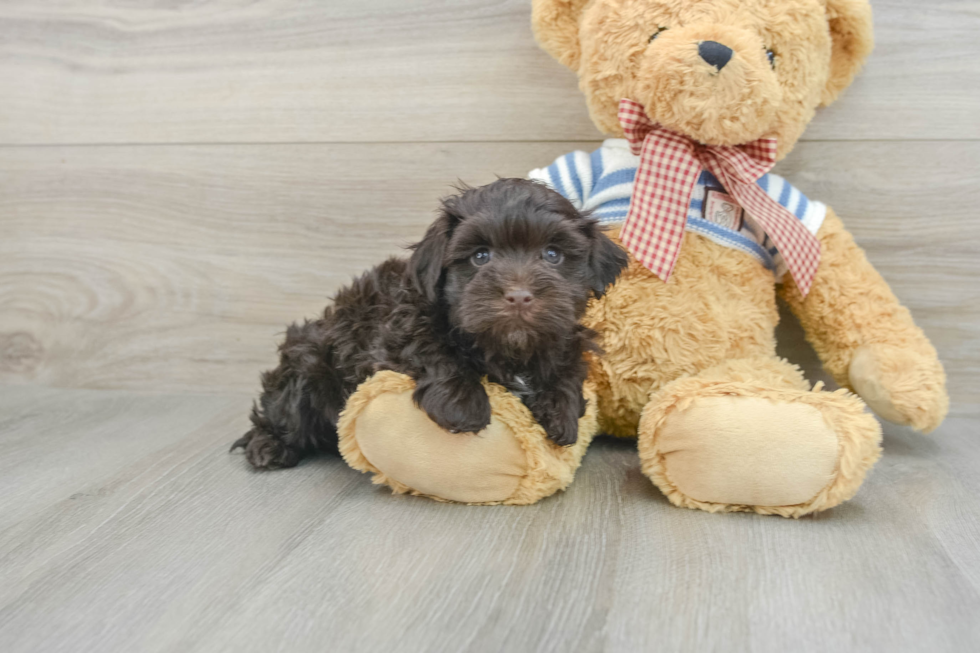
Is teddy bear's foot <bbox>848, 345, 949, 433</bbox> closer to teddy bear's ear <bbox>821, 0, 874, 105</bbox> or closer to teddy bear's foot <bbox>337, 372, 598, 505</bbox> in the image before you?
teddy bear's ear <bbox>821, 0, 874, 105</bbox>

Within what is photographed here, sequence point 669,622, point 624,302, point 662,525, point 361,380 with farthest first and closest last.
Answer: point 624,302 → point 361,380 → point 662,525 → point 669,622

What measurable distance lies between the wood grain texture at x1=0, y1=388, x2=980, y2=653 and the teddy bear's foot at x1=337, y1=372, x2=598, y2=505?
4cm

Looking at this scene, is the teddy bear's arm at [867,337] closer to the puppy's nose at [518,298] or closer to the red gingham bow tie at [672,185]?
the red gingham bow tie at [672,185]

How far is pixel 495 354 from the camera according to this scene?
1.21 m

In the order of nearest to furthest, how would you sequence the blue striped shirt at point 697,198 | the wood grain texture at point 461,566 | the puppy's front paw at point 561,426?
1. the wood grain texture at point 461,566
2. the puppy's front paw at point 561,426
3. the blue striped shirt at point 697,198

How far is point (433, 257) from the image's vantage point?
1159 millimetres

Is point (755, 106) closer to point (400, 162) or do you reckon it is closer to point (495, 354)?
point (495, 354)

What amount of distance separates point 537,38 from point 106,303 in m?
1.47

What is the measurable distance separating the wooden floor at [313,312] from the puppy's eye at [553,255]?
442 mm

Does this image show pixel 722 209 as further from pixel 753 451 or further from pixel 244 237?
pixel 244 237

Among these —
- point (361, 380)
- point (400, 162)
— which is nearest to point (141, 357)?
point (400, 162)

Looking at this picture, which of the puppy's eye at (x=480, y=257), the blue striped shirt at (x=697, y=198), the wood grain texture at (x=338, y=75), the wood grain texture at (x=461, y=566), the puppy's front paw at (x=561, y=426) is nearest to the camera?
the wood grain texture at (x=461, y=566)

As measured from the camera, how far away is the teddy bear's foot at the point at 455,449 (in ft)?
4.03

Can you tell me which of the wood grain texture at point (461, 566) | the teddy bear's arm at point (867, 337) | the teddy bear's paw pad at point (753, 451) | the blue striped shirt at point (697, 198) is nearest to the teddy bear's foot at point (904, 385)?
the teddy bear's arm at point (867, 337)
